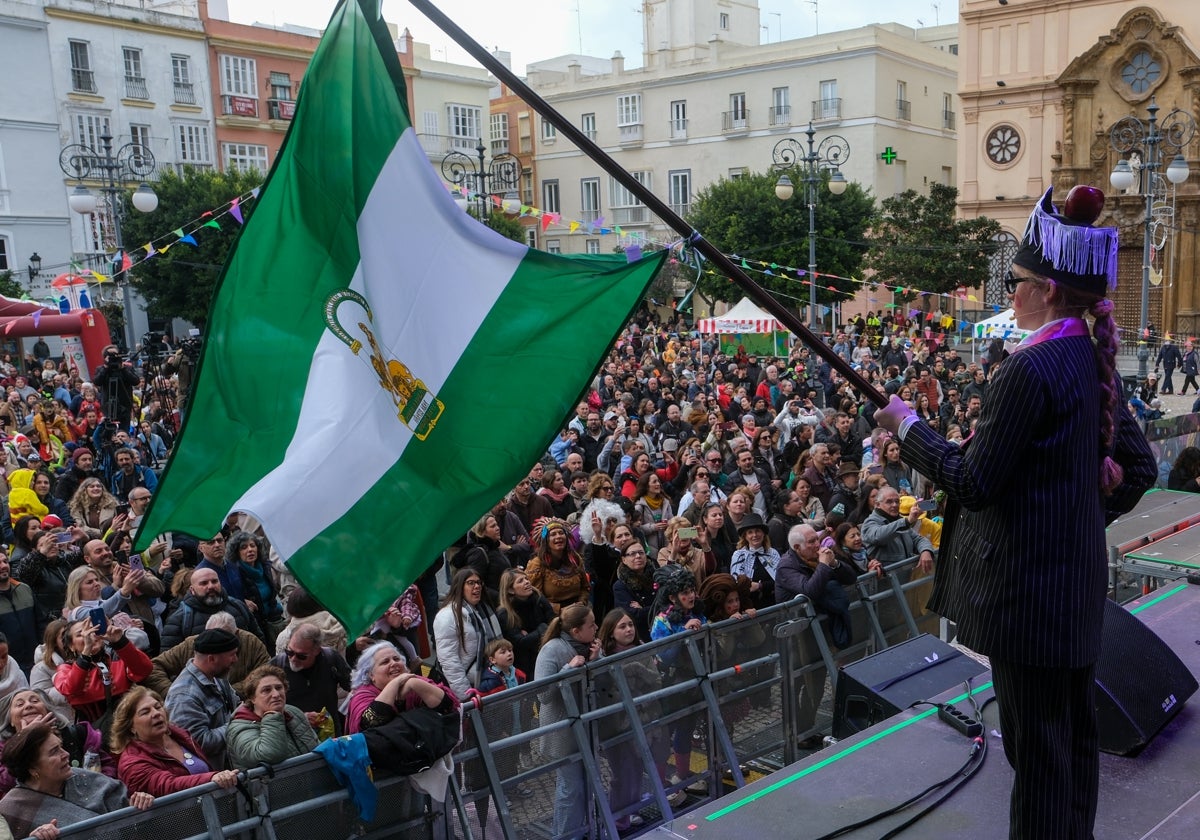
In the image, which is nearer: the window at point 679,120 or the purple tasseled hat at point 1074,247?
the purple tasseled hat at point 1074,247

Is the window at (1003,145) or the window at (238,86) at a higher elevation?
the window at (238,86)

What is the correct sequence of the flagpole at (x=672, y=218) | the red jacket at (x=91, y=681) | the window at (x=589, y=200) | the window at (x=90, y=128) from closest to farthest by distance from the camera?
the flagpole at (x=672, y=218)
the red jacket at (x=91, y=681)
the window at (x=90, y=128)
the window at (x=589, y=200)

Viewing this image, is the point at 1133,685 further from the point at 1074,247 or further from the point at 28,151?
the point at 28,151

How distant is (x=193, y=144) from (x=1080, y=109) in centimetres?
→ 3302

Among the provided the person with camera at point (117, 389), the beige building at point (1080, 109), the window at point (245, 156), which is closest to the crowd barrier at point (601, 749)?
the person with camera at point (117, 389)

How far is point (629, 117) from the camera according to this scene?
5188 cm

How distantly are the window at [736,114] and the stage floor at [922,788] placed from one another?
4656 cm

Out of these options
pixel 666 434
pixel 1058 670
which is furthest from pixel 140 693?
pixel 666 434

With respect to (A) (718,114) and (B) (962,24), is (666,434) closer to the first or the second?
(B) (962,24)

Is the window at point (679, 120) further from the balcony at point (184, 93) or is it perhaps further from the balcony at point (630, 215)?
the balcony at point (184, 93)

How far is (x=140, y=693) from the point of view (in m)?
4.97

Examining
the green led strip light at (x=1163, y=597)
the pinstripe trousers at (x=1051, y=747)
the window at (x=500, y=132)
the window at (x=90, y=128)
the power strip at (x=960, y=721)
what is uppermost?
the window at (x=500, y=132)

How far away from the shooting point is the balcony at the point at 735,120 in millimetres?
48562

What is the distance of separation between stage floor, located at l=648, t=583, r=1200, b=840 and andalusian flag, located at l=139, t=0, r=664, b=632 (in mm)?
1347
